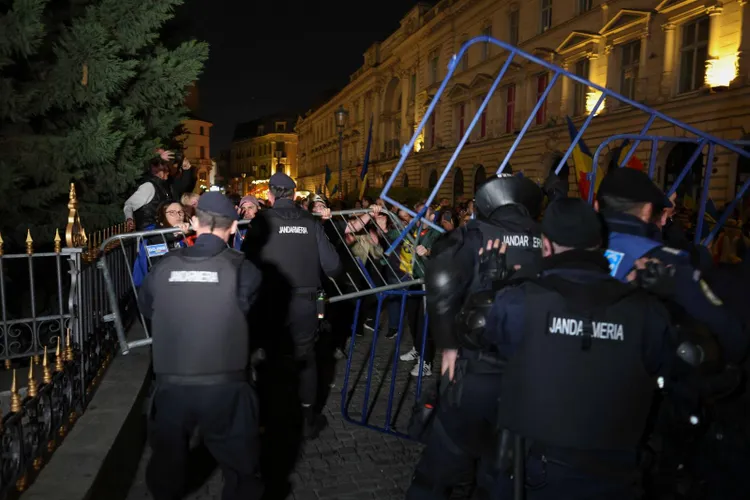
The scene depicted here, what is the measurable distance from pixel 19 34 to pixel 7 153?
123 centimetres

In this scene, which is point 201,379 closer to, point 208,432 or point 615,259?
point 208,432

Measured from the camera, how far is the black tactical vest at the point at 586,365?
2.25m

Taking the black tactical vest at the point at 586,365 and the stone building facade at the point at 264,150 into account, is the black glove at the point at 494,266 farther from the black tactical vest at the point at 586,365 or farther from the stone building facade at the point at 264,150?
the stone building facade at the point at 264,150

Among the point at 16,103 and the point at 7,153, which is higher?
the point at 16,103

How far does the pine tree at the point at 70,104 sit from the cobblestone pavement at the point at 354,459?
11.9 ft

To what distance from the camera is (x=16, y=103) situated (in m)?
6.06

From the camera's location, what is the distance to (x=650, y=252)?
9.68ft

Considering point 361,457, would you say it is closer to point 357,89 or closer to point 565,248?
point 565,248

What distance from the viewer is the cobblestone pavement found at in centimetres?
411

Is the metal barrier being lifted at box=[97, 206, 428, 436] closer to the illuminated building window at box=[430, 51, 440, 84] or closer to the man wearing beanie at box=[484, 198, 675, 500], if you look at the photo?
the man wearing beanie at box=[484, 198, 675, 500]

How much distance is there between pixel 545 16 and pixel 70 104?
24872 millimetres

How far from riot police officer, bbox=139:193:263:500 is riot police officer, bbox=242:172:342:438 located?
1694mm

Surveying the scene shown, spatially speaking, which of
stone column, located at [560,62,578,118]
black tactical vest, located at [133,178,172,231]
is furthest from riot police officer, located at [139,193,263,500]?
stone column, located at [560,62,578,118]

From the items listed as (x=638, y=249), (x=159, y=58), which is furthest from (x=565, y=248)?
(x=159, y=58)
